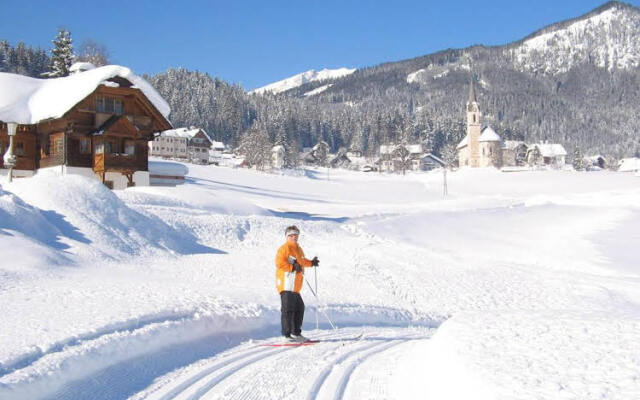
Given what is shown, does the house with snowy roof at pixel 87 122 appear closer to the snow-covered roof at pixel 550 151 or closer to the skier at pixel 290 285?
the skier at pixel 290 285

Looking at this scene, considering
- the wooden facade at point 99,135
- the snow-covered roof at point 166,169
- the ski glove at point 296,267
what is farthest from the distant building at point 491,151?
the ski glove at point 296,267

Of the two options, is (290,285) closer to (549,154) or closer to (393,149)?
(393,149)

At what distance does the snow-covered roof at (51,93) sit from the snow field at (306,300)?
900 centimetres

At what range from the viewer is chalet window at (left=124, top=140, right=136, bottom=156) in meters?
35.7

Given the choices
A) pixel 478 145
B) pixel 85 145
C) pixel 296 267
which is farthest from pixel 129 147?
pixel 478 145

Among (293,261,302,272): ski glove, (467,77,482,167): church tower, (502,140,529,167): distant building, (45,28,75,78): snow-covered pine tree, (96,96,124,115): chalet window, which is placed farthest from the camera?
(502,140,529,167): distant building

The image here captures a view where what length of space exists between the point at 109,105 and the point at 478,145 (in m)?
115

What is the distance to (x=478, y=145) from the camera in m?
137

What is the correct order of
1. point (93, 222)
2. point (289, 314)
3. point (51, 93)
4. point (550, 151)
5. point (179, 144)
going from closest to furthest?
1. point (289, 314)
2. point (93, 222)
3. point (51, 93)
4. point (179, 144)
5. point (550, 151)

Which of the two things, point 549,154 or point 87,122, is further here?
point 549,154

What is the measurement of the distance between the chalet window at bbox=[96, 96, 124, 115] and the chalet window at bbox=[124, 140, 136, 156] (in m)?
1.90

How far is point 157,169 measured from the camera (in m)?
39.9

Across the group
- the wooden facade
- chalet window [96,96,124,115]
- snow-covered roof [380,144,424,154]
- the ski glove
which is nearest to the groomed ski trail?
the ski glove

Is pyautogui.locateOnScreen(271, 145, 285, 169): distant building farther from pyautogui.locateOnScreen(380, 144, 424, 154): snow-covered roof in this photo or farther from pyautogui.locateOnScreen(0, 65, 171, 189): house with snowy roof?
pyautogui.locateOnScreen(0, 65, 171, 189): house with snowy roof
